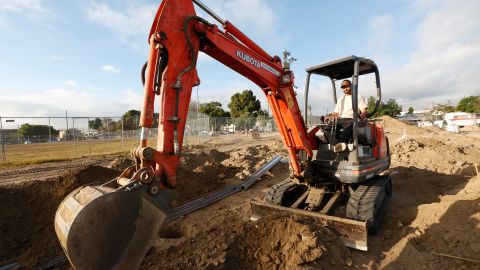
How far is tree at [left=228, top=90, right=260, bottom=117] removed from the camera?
179 feet

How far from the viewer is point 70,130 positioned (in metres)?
17.7

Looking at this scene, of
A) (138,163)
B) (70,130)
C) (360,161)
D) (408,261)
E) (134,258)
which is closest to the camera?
(134,258)

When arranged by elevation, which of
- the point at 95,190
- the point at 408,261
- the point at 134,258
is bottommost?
the point at 408,261

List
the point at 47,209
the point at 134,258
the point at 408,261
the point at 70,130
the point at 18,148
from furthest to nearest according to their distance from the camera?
the point at 18,148
the point at 70,130
the point at 47,209
the point at 408,261
the point at 134,258

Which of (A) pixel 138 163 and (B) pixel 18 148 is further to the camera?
(B) pixel 18 148

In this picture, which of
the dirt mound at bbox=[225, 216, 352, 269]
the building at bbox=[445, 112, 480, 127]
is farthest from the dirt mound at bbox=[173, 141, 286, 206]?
the building at bbox=[445, 112, 480, 127]

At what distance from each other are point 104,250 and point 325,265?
8.61 ft

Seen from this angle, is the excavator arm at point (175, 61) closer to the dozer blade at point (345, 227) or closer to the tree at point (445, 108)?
the dozer blade at point (345, 227)

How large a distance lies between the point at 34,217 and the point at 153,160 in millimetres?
4302

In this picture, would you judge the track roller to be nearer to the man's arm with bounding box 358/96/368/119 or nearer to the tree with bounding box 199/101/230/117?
the man's arm with bounding box 358/96/368/119

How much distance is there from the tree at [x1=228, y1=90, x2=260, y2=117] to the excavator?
48.4 meters

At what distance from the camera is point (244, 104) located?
181 ft

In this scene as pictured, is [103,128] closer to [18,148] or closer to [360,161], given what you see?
[18,148]

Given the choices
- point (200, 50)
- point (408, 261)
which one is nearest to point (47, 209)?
point (200, 50)
